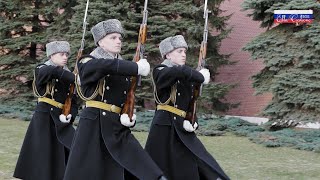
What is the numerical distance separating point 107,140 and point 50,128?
78.7 inches

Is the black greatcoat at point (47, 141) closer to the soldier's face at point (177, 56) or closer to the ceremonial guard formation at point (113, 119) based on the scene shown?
the ceremonial guard formation at point (113, 119)

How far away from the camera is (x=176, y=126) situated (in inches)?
226

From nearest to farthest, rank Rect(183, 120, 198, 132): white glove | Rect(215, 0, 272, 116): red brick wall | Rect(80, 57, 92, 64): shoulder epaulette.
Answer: Rect(80, 57, 92, 64): shoulder epaulette → Rect(183, 120, 198, 132): white glove → Rect(215, 0, 272, 116): red brick wall

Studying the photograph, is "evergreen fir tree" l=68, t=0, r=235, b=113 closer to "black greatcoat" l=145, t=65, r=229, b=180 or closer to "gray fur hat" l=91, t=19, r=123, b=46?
"black greatcoat" l=145, t=65, r=229, b=180

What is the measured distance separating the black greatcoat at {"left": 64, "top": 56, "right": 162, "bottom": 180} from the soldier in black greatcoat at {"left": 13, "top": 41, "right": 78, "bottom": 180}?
158 centimetres

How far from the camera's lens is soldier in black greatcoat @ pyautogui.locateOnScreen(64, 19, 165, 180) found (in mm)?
4789

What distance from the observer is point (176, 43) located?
19.2 ft

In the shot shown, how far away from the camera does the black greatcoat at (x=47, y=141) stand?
6.54 metres

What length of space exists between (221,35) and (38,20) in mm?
6041

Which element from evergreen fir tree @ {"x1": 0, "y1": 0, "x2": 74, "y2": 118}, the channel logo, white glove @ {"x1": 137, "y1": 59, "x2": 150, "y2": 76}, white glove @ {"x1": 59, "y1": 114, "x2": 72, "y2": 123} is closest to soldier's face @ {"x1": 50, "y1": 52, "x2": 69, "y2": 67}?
white glove @ {"x1": 59, "y1": 114, "x2": 72, "y2": 123}

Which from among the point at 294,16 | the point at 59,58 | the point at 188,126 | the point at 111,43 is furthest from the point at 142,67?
the point at 294,16

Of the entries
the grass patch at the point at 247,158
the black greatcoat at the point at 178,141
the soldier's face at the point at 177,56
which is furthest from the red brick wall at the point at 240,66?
the black greatcoat at the point at 178,141

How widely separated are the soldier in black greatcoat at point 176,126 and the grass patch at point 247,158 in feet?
6.51

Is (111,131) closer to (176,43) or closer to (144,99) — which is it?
(176,43)
